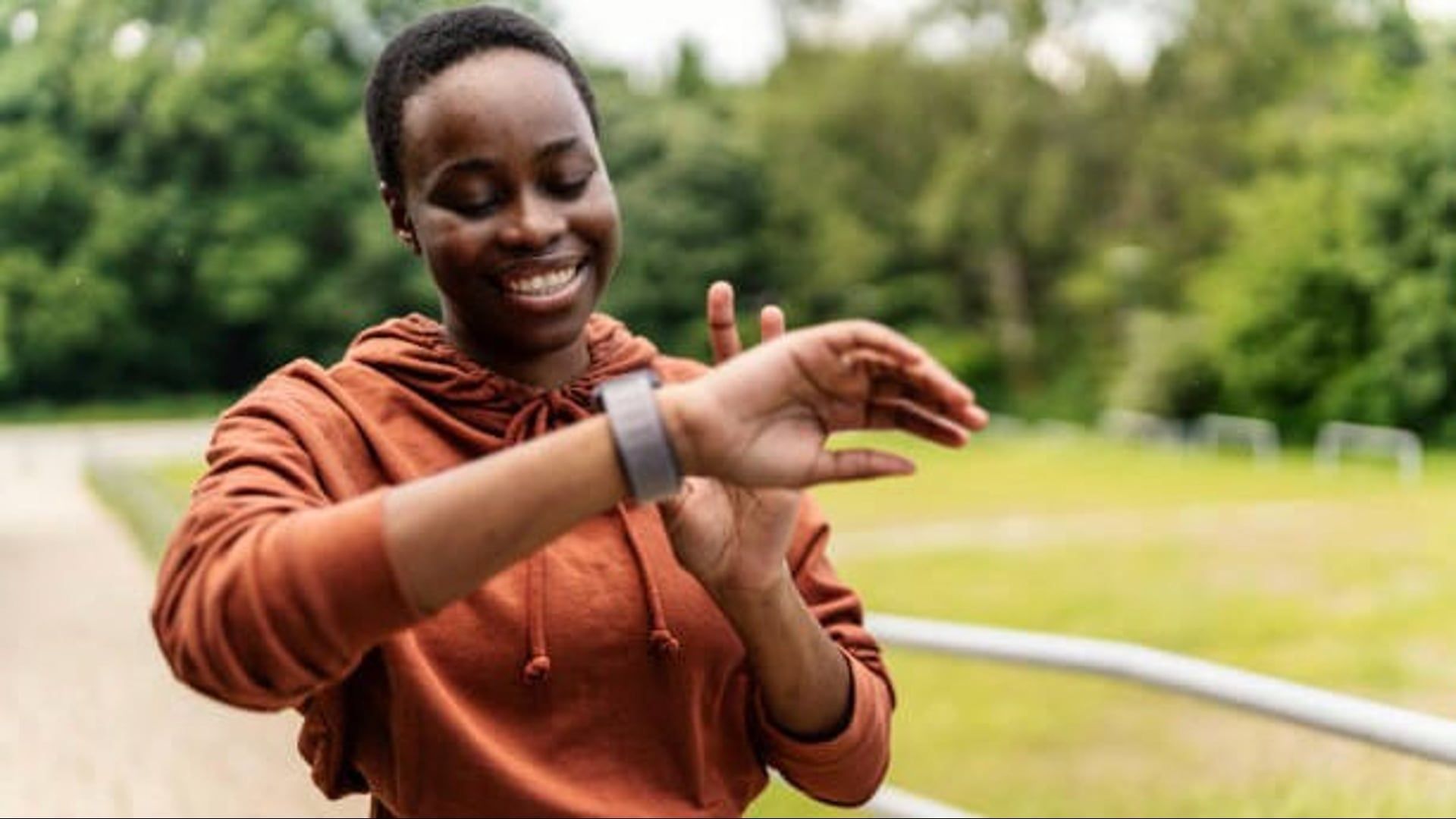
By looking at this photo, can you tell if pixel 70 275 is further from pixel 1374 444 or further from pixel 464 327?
pixel 464 327

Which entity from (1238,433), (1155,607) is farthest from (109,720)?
(1238,433)

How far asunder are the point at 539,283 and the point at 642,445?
0.24 metres

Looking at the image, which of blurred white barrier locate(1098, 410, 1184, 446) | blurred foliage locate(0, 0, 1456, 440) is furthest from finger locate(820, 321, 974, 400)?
blurred white barrier locate(1098, 410, 1184, 446)

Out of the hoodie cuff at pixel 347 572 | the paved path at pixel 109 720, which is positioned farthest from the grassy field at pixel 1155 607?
the paved path at pixel 109 720

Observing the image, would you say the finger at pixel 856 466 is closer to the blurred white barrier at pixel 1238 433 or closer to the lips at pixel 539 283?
the lips at pixel 539 283

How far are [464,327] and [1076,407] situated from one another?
88.7ft

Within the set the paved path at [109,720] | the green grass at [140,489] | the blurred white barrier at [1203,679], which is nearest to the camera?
the blurred white barrier at [1203,679]

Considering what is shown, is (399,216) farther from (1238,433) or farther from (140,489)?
(1238,433)

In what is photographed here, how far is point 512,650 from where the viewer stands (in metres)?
1.01

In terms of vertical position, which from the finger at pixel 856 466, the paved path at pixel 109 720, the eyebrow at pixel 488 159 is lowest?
the paved path at pixel 109 720

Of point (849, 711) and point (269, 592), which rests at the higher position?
point (269, 592)

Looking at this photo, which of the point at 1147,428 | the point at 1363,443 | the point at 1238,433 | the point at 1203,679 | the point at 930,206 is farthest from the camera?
the point at 930,206

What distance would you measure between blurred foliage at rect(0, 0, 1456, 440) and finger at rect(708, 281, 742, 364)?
61.5 feet

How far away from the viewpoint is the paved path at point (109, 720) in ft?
11.7
